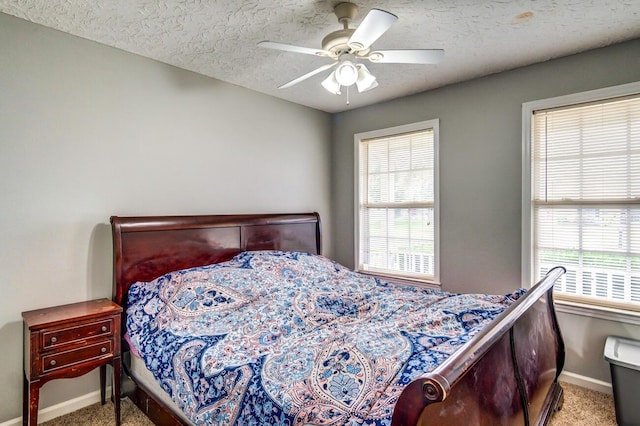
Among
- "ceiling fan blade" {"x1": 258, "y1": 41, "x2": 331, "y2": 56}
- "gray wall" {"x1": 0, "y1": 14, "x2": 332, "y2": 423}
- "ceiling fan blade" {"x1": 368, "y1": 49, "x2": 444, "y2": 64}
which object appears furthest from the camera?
"gray wall" {"x1": 0, "y1": 14, "x2": 332, "y2": 423}

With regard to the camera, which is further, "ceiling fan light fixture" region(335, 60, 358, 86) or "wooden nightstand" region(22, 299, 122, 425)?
"ceiling fan light fixture" region(335, 60, 358, 86)

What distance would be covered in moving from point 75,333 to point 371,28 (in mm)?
2393

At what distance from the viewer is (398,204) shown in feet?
12.3

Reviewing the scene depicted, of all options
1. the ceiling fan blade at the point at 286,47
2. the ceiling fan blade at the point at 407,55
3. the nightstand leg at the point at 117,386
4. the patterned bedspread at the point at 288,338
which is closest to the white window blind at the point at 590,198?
the patterned bedspread at the point at 288,338

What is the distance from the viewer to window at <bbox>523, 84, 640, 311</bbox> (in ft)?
8.20

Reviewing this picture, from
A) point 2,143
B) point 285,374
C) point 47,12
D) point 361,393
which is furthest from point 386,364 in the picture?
point 47,12

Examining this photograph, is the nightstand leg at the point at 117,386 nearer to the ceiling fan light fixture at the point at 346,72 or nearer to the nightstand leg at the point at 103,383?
the nightstand leg at the point at 103,383

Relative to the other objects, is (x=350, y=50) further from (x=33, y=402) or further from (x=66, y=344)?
(x=33, y=402)

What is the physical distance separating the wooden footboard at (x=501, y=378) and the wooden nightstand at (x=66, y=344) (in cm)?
197

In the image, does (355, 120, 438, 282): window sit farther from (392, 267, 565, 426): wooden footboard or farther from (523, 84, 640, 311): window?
(392, 267, 565, 426): wooden footboard

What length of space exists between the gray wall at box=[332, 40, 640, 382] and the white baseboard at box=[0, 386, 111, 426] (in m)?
3.07

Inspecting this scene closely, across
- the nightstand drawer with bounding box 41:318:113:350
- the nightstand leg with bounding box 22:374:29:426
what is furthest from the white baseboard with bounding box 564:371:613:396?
the nightstand leg with bounding box 22:374:29:426

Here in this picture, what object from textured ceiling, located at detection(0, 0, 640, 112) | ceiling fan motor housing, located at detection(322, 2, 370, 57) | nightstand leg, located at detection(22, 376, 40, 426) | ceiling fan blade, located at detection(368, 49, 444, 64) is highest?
textured ceiling, located at detection(0, 0, 640, 112)

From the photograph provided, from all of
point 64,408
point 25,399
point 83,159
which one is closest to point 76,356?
point 25,399
